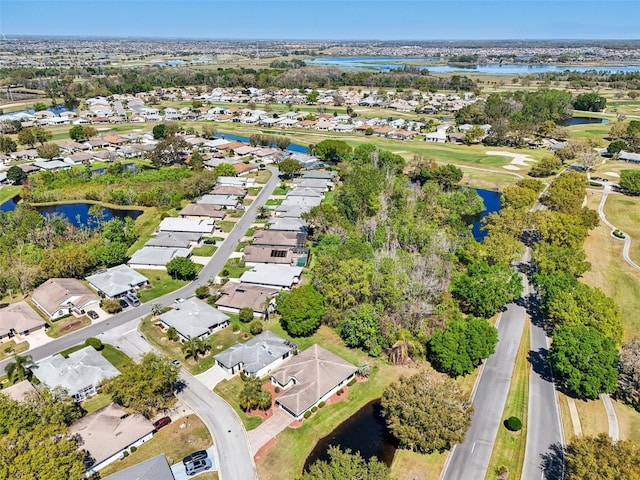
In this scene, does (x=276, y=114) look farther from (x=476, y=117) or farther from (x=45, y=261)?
(x=45, y=261)

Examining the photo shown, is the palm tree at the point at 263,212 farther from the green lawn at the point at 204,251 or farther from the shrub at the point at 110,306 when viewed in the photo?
the shrub at the point at 110,306

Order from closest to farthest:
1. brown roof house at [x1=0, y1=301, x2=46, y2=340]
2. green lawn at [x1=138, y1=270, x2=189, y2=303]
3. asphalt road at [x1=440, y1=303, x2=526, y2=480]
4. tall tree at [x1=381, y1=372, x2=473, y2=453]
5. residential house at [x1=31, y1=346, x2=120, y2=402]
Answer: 1. asphalt road at [x1=440, y1=303, x2=526, y2=480]
2. tall tree at [x1=381, y1=372, x2=473, y2=453]
3. residential house at [x1=31, y1=346, x2=120, y2=402]
4. brown roof house at [x1=0, y1=301, x2=46, y2=340]
5. green lawn at [x1=138, y1=270, x2=189, y2=303]

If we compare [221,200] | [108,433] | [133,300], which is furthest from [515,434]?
[221,200]

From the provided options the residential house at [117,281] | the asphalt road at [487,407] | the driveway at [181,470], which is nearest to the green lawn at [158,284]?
the residential house at [117,281]

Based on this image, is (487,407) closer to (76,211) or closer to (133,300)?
(133,300)

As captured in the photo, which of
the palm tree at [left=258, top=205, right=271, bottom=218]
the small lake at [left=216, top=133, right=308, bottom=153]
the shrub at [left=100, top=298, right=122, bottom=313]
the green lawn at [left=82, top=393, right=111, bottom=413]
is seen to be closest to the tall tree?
the green lawn at [left=82, top=393, right=111, bottom=413]

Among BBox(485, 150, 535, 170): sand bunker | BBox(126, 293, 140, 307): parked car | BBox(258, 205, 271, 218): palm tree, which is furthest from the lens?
BBox(485, 150, 535, 170): sand bunker

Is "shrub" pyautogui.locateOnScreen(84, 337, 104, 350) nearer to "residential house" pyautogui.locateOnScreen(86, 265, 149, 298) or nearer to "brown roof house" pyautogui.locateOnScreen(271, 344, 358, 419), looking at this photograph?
"residential house" pyautogui.locateOnScreen(86, 265, 149, 298)

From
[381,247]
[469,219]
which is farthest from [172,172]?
[469,219]
